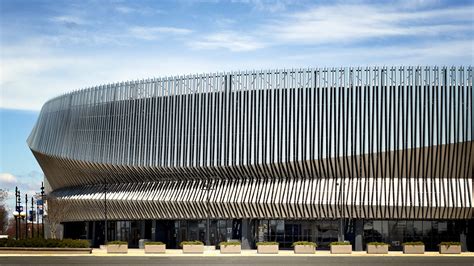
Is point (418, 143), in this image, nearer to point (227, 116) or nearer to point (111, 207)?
Result: point (227, 116)

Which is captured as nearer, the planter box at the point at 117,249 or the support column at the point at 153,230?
the planter box at the point at 117,249

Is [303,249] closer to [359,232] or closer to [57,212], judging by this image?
[359,232]

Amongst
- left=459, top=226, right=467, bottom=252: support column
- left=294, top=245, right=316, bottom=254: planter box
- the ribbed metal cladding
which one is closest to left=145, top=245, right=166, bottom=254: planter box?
left=294, top=245, right=316, bottom=254: planter box

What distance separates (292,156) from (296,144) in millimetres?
1054

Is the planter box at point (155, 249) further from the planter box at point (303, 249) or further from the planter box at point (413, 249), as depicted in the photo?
the planter box at point (413, 249)

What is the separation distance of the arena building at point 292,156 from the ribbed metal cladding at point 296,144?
0.32 ft

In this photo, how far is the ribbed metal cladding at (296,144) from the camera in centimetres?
6994

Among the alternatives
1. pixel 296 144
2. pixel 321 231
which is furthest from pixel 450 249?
pixel 296 144

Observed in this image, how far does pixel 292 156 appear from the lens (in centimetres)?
7250

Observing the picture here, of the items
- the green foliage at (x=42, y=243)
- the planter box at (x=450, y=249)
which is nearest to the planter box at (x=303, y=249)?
the planter box at (x=450, y=249)

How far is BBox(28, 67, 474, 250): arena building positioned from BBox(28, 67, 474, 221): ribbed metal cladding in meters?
0.10

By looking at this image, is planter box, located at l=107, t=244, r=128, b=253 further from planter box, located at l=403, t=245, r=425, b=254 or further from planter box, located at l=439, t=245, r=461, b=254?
planter box, located at l=439, t=245, r=461, b=254

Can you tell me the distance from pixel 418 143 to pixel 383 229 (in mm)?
8748

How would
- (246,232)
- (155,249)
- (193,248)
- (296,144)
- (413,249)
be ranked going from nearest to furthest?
1. (413,249)
2. (193,248)
3. (155,249)
4. (296,144)
5. (246,232)
